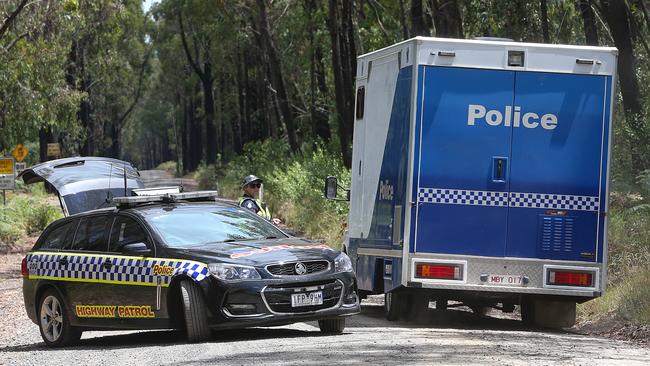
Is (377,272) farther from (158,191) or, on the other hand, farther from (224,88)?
(224,88)

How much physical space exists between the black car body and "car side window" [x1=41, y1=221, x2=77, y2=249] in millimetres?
16

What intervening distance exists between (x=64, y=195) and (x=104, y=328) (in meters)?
9.84

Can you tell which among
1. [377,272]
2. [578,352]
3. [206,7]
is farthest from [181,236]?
[206,7]

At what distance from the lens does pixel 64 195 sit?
22266 millimetres

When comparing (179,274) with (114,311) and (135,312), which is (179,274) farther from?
(114,311)

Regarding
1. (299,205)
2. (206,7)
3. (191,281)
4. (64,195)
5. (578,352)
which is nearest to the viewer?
(578,352)

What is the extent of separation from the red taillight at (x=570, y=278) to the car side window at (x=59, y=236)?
5.36 m

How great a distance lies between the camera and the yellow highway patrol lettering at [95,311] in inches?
499

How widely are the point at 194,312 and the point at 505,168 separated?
12.4ft

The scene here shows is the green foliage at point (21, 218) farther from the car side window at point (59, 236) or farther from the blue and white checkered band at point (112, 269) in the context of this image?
the blue and white checkered band at point (112, 269)

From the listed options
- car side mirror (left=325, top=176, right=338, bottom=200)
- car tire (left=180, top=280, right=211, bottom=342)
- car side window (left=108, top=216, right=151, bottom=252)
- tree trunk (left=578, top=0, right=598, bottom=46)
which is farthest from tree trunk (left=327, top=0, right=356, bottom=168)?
car tire (left=180, top=280, right=211, bottom=342)

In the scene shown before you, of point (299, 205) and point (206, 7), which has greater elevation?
point (206, 7)

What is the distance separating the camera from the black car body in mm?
11641

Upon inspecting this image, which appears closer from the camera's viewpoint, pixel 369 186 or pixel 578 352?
pixel 578 352
